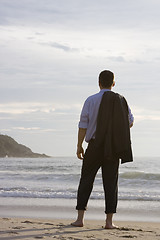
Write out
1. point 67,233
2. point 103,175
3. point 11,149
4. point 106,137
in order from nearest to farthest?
point 67,233
point 106,137
point 103,175
point 11,149

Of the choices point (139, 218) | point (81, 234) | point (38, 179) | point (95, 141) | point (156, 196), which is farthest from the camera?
point (38, 179)

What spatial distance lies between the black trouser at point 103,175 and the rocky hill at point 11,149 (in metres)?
80.5

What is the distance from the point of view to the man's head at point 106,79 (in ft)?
14.9

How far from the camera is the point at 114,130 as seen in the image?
4.36 m

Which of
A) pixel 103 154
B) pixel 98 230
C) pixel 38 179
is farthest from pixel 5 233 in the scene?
pixel 38 179

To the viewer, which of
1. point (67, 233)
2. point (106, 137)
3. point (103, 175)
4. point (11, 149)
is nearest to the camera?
point (67, 233)

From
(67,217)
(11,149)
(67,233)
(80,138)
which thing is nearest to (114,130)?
(80,138)

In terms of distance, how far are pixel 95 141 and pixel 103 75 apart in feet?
2.39

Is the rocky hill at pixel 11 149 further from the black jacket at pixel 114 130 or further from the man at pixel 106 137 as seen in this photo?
the black jacket at pixel 114 130

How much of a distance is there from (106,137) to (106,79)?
653mm

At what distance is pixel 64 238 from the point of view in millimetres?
3807

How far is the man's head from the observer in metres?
4.54

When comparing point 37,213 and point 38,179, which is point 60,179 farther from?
point 37,213

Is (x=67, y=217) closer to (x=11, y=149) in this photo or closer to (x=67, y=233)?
(x=67, y=233)
